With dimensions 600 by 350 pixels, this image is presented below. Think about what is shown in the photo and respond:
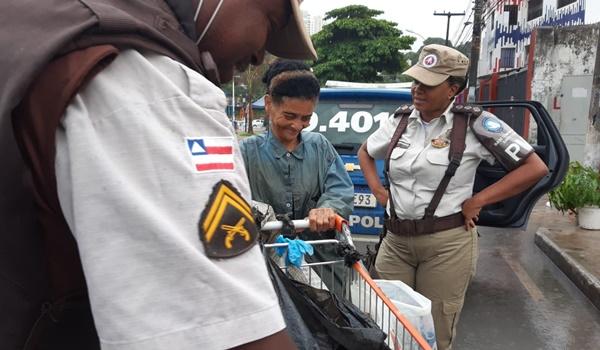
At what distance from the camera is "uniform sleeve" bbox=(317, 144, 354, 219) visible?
9.12 ft

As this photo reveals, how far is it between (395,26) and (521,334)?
25.5 m

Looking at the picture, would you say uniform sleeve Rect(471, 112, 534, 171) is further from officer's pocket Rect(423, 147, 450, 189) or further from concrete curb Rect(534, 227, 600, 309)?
concrete curb Rect(534, 227, 600, 309)

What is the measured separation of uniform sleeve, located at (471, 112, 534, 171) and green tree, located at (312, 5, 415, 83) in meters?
24.1

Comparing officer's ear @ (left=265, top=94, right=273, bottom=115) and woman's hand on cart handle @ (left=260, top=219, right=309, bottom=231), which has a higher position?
officer's ear @ (left=265, top=94, right=273, bottom=115)

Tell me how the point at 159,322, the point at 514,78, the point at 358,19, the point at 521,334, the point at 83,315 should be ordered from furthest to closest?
the point at 358,19 → the point at 514,78 → the point at 521,334 → the point at 83,315 → the point at 159,322

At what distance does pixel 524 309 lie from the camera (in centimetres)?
513

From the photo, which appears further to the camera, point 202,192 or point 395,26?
point 395,26

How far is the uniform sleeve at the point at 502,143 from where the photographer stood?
10.2ft

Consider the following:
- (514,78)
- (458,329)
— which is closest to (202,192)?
(458,329)

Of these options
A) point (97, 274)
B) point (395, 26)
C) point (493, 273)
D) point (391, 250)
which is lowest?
point (493, 273)

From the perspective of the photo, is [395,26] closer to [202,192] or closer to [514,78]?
[514,78]

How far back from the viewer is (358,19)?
1112 inches

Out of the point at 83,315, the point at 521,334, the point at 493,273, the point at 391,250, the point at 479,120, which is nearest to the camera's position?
the point at 83,315

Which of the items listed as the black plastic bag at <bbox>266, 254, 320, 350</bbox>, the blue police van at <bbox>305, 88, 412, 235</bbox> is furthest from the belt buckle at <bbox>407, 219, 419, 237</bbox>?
the blue police van at <bbox>305, 88, 412, 235</bbox>
